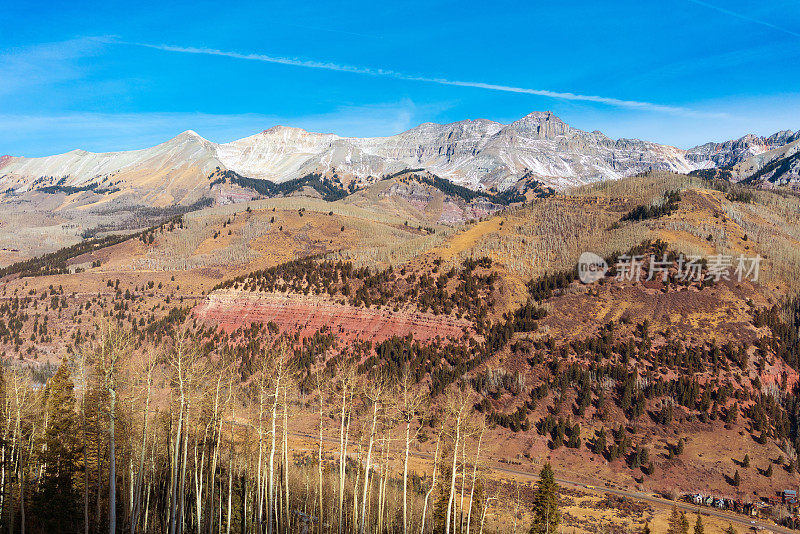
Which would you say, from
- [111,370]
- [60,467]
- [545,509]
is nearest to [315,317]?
[60,467]

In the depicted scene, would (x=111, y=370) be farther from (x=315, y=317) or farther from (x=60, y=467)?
(x=315, y=317)

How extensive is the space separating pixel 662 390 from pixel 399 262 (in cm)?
9249

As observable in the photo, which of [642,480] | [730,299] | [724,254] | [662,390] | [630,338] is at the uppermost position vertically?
[724,254]

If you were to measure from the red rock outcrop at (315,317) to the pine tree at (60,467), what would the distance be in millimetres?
91158

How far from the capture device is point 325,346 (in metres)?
136

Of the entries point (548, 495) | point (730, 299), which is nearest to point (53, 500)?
point (548, 495)

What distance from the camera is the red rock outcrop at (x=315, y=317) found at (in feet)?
443

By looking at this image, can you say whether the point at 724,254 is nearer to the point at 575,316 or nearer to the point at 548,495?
the point at 575,316

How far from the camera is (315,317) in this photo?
5837 inches

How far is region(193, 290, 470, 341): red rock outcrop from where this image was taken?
135000 millimetres

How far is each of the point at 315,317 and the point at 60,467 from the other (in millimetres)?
101145

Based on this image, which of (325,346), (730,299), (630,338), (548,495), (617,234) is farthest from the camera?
(617,234)

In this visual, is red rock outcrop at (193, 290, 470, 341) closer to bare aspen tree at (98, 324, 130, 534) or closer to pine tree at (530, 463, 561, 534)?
pine tree at (530, 463, 561, 534)

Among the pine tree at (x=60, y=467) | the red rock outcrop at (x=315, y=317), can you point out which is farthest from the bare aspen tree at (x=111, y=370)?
the red rock outcrop at (x=315, y=317)
